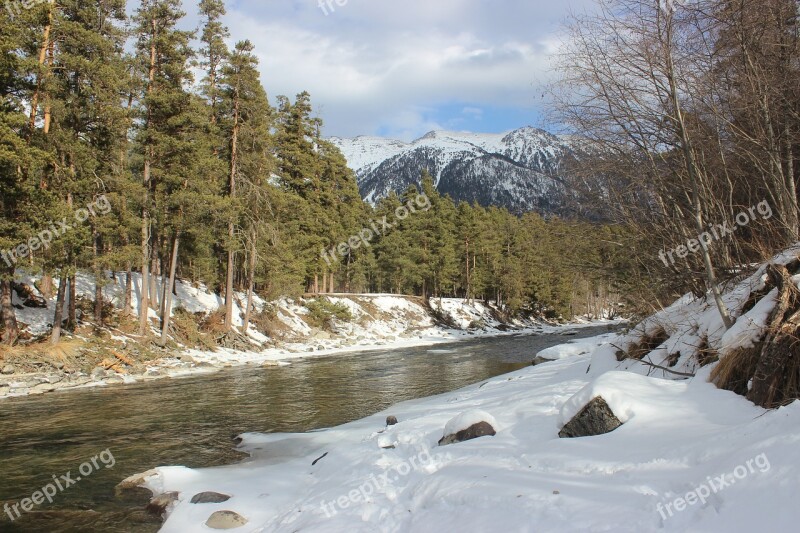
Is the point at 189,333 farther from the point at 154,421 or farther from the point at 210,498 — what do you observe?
the point at 210,498

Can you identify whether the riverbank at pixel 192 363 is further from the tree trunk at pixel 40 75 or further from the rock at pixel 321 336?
the tree trunk at pixel 40 75

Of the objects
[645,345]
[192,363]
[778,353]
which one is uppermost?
[778,353]

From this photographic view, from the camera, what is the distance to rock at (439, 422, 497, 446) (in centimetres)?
668

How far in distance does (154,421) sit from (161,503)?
5.50m

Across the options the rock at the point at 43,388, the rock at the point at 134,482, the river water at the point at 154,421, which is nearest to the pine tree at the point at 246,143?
the river water at the point at 154,421

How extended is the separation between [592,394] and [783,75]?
561cm

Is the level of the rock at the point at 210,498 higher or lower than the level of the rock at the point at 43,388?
higher

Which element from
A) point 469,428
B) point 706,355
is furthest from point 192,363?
point 706,355

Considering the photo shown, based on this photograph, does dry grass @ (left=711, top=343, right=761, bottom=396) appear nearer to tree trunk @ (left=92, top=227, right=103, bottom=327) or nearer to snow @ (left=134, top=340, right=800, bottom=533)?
snow @ (left=134, top=340, right=800, bottom=533)

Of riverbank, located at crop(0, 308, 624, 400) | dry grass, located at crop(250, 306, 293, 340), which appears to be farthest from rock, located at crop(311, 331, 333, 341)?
dry grass, located at crop(250, 306, 293, 340)

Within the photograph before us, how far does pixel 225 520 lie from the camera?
574cm

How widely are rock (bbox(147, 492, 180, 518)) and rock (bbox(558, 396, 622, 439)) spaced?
16.9ft

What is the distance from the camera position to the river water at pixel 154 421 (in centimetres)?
678

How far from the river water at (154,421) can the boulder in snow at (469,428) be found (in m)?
3.98
